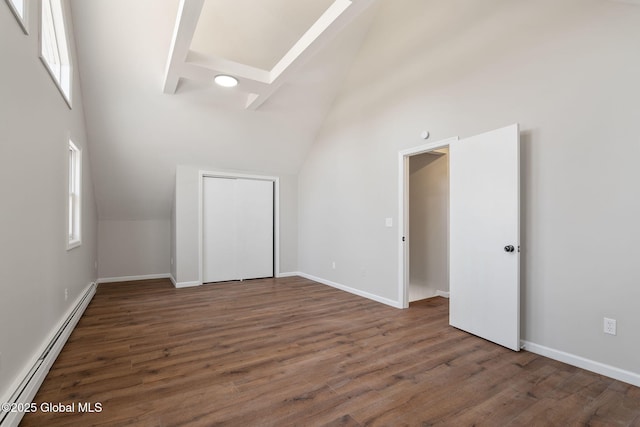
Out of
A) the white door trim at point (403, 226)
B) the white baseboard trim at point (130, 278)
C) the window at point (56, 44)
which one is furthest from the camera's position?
the white baseboard trim at point (130, 278)

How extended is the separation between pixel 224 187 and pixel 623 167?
17.6 feet

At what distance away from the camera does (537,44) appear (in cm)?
267

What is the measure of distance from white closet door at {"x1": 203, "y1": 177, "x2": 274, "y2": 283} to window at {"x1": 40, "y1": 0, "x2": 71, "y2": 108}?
259 cm

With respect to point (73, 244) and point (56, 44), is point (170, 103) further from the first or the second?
point (73, 244)

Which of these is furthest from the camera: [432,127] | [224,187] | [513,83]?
[224,187]

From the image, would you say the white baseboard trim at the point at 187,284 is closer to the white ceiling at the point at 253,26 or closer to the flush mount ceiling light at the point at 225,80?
the flush mount ceiling light at the point at 225,80

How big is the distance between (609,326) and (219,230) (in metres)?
5.33

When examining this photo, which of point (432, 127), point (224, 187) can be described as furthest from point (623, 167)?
point (224, 187)

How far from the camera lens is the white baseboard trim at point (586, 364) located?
2.17 metres

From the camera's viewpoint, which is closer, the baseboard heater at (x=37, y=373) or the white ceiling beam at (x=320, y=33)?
the baseboard heater at (x=37, y=373)

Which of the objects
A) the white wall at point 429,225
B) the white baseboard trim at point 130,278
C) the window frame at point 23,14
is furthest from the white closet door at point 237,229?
the window frame at point 23,14

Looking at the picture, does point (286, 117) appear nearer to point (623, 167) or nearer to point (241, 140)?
point (241, 140)

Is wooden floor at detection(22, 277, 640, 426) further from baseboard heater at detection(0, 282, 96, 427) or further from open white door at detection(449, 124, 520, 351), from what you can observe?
open white door at detection(449, 124, 520, 351)

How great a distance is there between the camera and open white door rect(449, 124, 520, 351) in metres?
2.72
